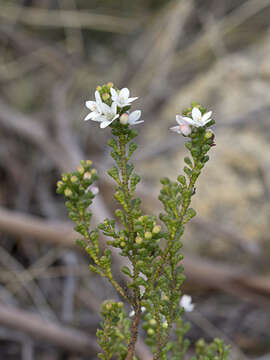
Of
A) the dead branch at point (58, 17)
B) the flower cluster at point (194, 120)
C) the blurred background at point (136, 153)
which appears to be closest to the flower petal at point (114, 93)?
the flower cluster at point (194, 120)

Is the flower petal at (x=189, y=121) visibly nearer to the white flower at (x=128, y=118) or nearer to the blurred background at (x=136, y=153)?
the white flower at (x=128, y=118)

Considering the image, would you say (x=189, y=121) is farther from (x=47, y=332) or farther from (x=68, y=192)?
(x=47, y=332)

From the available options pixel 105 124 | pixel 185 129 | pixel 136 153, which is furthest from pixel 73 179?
pixel 136 153

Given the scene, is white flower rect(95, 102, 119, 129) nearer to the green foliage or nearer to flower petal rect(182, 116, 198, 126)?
flower petal rect(182, 116, 198, 126)

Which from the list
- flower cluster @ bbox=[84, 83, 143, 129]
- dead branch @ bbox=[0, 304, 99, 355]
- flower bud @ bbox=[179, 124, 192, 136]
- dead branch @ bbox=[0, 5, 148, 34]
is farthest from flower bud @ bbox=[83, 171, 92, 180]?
dead branch @ bbox=[0, 5, 148, 34]

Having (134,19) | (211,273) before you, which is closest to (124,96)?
(211,273)

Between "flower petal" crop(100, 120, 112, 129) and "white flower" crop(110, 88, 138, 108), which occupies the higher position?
"white flower" crop(110, 88, 138, 108)
